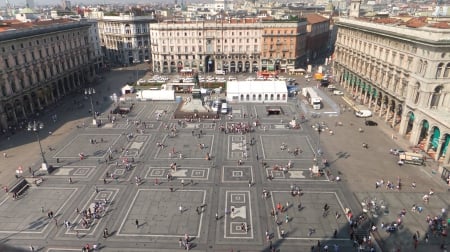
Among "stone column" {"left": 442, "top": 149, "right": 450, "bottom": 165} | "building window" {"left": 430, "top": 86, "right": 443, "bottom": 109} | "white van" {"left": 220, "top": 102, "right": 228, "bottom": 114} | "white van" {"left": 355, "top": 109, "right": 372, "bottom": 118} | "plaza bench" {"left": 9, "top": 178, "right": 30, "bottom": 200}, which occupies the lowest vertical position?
"plaza bench" {"left": 9, "top": 178, "right": 30, "bottom": 200}

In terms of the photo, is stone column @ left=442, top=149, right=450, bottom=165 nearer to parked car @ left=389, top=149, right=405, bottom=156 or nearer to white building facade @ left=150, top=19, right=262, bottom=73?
parked car @ left=389, top=149, right=405, bottom=156

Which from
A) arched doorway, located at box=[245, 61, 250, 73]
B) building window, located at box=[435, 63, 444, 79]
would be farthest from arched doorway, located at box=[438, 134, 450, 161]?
arched doorway, located at box=[245, 61, 250, 73]

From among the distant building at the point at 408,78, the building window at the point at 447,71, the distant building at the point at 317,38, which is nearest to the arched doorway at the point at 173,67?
the distant building at the point at 317,38

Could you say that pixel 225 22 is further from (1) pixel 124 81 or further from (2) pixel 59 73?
(2) pixel 59 73

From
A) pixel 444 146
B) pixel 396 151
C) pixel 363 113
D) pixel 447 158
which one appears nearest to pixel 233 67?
pixel 363 113

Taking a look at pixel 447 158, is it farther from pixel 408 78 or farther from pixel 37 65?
pixel 37 65

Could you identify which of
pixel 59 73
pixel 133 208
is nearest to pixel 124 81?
pixel 59 73

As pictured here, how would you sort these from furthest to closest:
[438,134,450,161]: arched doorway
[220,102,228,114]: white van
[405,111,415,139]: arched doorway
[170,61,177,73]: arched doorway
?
[170,61,177,73]: arched doorway, [220,102,228,114]: white van, [405,111,415,139]: arched doorway, [438,134,450,161]: arched doorway
